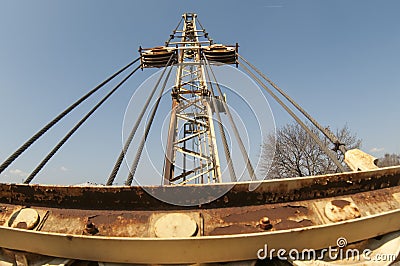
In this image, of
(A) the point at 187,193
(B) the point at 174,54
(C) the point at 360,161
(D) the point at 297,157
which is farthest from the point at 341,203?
(D) the point at 297,157

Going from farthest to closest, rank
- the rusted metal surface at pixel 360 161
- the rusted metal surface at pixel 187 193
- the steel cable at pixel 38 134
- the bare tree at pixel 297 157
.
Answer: the bare tree at pixel 297 157
the steel cable at pixel 38 134
the rusted metal surface at pixel 360 161
the rusted metal surface at pixel 187 193

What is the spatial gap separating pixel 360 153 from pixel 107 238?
218 cm

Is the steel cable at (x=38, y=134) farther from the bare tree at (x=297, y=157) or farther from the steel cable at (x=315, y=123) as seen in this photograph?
the bare tree at (x=297, y=157)

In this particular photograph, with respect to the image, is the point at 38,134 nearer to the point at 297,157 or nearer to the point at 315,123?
the point at 315,123

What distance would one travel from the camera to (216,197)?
1537 mm

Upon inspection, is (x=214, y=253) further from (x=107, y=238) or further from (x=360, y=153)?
(x=360, y=153)

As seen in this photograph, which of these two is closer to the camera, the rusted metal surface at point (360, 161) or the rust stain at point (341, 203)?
the rust stain at point (341, 203)

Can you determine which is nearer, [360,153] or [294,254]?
[294,254]

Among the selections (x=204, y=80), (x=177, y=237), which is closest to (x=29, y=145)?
(x=177, y=237)

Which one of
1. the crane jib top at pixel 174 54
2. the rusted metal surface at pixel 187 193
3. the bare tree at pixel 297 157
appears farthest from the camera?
the bare tree at pixel 297 157

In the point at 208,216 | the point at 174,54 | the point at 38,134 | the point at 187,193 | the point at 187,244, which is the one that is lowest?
the point at 187,244

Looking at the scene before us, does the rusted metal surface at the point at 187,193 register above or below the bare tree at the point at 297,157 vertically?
below

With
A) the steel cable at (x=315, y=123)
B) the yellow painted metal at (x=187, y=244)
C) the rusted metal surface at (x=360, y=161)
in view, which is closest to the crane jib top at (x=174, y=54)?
the steel cable at (x=315, y=123)

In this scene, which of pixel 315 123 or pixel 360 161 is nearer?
pixel 360 161
